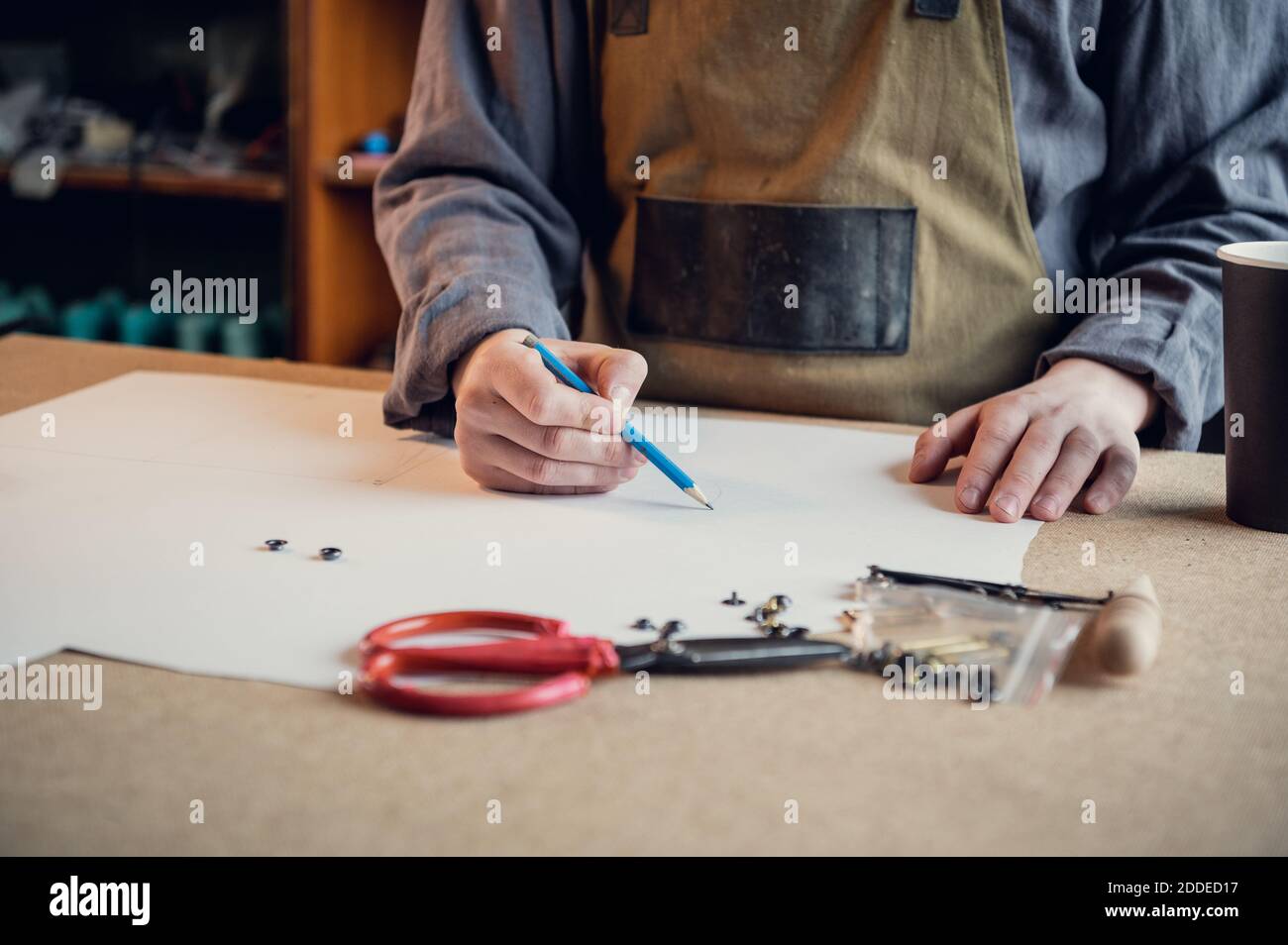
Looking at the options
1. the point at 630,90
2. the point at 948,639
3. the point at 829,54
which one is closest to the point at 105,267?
the point at 630,90

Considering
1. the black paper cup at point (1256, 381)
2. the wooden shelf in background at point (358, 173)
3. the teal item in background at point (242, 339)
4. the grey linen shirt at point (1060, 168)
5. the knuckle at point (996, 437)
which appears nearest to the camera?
the black paper cup at point (1256, 381)

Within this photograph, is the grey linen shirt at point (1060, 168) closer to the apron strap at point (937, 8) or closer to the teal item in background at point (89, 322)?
the apron strap at point (937, 8)

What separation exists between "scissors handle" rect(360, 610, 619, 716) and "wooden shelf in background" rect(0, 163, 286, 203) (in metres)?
1.70

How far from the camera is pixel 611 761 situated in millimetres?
482

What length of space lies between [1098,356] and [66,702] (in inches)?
28.2

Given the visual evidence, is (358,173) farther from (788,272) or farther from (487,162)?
(788,272)

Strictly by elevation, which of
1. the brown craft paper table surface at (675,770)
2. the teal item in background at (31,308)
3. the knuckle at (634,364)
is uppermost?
the knuckle at (634,364)

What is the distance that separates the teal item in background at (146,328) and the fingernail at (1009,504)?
1.72 m

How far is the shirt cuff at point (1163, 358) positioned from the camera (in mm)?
903

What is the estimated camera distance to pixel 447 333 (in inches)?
36.0

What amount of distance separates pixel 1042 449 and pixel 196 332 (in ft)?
5.58

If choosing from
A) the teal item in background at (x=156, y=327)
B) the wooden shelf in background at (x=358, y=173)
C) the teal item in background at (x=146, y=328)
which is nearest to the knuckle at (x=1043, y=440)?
the wooden shelf in background at (x=358, y=173)

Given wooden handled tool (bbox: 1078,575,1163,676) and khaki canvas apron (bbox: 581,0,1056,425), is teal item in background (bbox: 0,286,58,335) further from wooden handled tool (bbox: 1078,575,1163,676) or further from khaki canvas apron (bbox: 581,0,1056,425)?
wooden handled tool (bbox: 1078,575,1163,676)

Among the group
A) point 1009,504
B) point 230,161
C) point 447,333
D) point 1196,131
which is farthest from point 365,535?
point 230,161
